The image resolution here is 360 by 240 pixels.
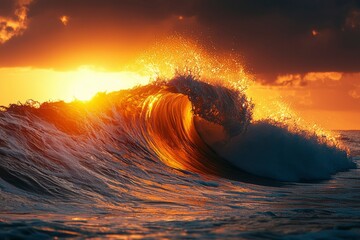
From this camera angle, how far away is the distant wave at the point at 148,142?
10508mm

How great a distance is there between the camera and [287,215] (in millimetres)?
8109

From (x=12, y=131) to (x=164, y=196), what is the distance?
3.52 m

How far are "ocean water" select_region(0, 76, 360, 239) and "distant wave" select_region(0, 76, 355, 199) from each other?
0.04m

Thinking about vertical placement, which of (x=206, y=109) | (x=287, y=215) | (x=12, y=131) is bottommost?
(x=287, y=215)

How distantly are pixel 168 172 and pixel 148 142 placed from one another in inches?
134

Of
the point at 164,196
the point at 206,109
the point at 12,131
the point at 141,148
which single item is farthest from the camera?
the point at 206,109

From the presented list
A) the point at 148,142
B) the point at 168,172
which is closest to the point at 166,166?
the point at 168,172

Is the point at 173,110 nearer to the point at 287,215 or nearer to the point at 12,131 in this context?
the point at 12,131

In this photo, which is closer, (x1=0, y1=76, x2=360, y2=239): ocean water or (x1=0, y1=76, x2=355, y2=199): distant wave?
(x1=0, y1=76, x2=360, y2=239): ocean water

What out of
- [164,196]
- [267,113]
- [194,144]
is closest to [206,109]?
[194,144]

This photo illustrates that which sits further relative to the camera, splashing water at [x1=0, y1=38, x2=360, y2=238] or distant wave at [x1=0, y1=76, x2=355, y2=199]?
distant wave at [x1=0, y1=76, x2=355, y2=199]

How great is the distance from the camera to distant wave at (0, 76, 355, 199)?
10508 millimetres

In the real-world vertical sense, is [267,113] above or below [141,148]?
above

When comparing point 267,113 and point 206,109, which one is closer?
point 206,109
